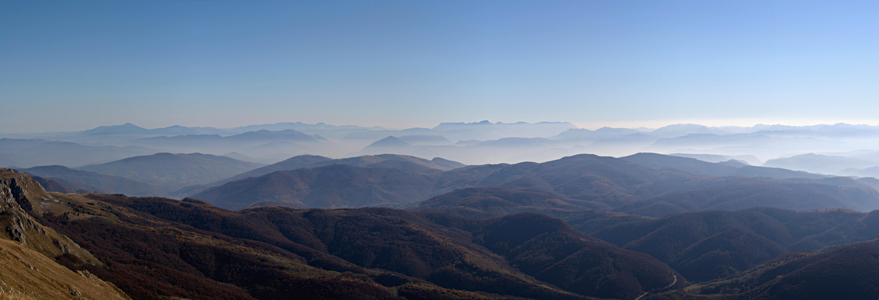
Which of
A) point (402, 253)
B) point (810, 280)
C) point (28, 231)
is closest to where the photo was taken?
point (28, 231)

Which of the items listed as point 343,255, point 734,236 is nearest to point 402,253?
point 343,255

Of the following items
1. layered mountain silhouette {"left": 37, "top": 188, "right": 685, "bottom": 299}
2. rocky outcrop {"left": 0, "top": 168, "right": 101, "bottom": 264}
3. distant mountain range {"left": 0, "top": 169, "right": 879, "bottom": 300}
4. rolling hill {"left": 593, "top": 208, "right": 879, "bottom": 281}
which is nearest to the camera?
rocky outcrop {"left": 0, "top": 168, "right": 101, "bottom": 264}

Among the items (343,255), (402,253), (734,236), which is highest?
(402,253)

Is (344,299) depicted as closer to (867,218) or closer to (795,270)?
(795,270)

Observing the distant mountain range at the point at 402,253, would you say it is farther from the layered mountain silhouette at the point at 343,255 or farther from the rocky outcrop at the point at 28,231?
the layered mountain silhouette at the point at 343,255

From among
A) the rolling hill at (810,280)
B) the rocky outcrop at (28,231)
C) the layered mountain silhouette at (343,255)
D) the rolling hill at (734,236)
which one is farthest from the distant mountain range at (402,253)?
the rolling hill at (734,236)

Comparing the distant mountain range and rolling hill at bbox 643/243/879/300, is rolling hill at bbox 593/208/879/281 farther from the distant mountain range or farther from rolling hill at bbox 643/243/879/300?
rolling hill at bbox 643/243/879/300

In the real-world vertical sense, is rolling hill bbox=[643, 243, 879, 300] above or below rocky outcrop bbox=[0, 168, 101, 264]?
below

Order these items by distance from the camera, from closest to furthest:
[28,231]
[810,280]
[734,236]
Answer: [28,231] < [810,280] < [734,236]

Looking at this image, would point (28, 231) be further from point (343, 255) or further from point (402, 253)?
point (402, 253)

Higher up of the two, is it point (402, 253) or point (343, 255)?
point (402, 253)

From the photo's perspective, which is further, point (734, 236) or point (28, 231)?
point (734, 236)

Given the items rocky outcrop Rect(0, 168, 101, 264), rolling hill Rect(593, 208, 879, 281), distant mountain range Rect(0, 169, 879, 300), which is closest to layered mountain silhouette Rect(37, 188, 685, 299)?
distant mountain range Rect(0, 169, 879, 300)
